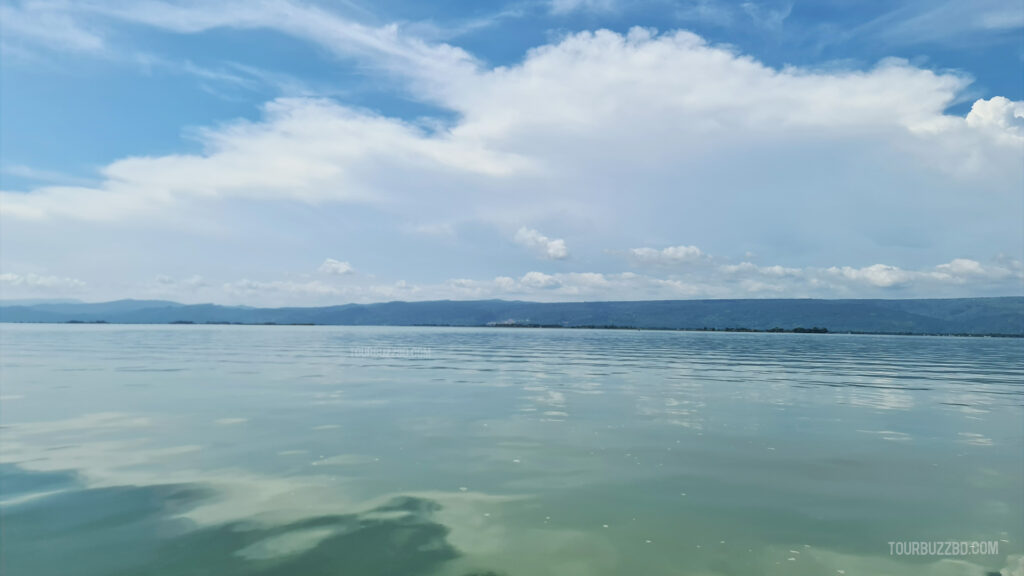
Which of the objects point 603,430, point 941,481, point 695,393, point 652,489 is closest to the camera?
point 652,489

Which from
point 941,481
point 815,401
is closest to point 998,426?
point 815,401

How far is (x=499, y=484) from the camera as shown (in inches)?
649

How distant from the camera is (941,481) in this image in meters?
17.1

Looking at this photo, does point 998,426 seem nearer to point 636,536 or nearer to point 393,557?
point 636,536

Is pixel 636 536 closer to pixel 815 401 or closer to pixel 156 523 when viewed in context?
pixel 156 523

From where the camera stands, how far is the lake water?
1155cm

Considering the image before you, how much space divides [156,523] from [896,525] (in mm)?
16558

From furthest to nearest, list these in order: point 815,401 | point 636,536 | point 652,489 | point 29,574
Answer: point 815,401 < point 652,489 < point 636,536 < point 29,574

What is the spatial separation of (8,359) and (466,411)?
58397mm

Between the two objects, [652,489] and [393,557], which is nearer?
[393,557]

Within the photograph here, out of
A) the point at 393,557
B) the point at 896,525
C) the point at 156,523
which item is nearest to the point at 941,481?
the point at 896,525

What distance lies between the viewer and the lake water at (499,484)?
11547 mm

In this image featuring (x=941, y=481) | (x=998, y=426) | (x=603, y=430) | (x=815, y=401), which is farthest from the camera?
(x=815, y=401)

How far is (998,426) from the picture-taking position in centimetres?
2591
